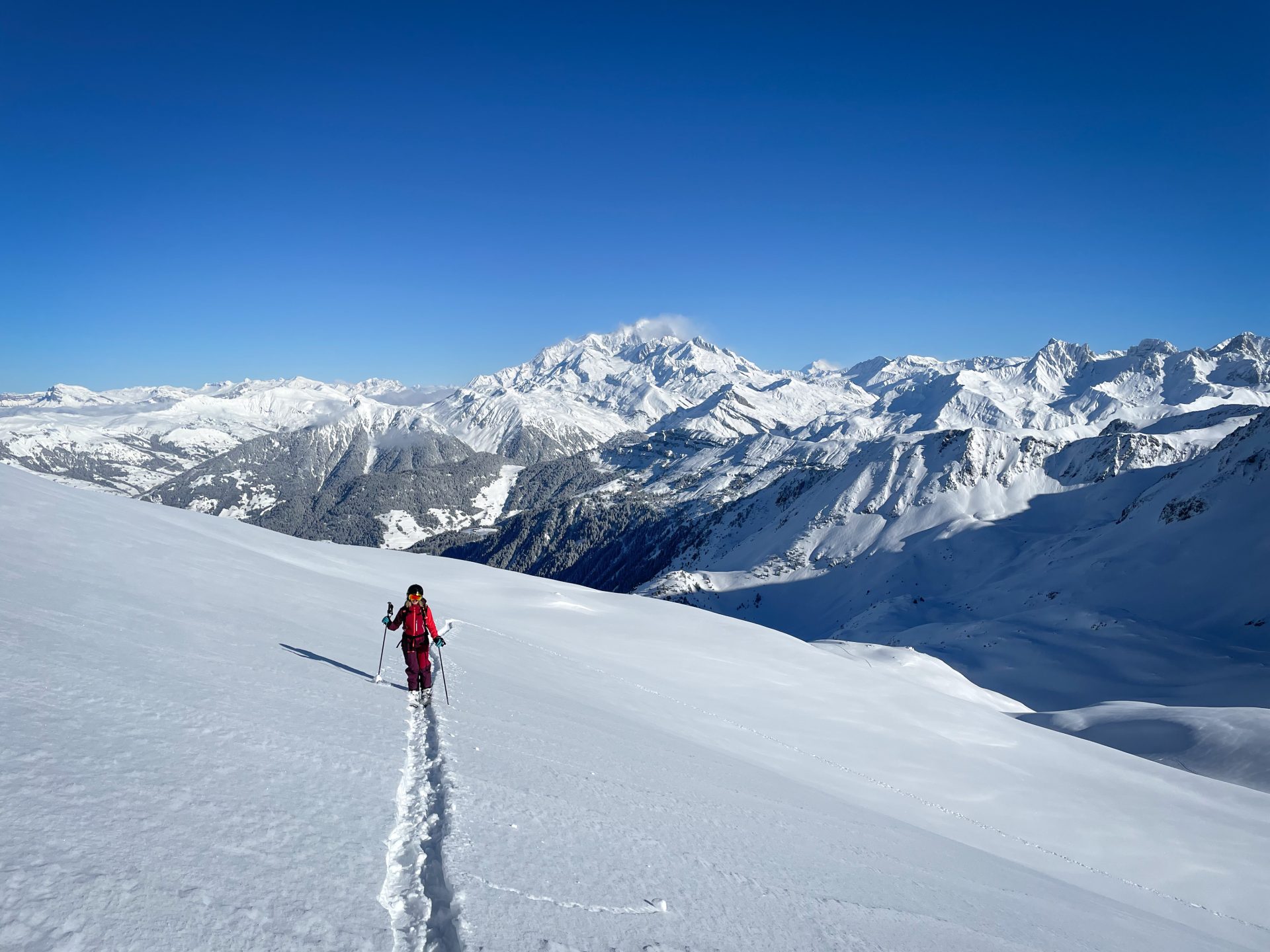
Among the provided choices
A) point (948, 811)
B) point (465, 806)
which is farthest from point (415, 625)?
point (948, 811)

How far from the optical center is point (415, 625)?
39.7 feet

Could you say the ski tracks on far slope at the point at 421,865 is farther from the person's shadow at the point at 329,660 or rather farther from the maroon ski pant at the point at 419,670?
the person's shadow at the point at 329,660

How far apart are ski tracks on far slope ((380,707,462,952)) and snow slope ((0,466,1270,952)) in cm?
3

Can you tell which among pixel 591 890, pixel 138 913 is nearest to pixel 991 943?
pixel 591 890

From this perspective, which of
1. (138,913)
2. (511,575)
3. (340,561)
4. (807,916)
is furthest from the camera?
(511,575)

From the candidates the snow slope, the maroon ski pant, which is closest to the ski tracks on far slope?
the snow slope

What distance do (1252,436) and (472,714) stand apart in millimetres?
142840

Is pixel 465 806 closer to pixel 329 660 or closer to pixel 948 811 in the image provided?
pixel 329 660

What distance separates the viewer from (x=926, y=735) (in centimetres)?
2259

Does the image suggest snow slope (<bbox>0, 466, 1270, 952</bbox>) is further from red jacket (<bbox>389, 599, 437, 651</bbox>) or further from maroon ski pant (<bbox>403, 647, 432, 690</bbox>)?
red jacket (<bbox>389, 599, 437, 651</bbox>)

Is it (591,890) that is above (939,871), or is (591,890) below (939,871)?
above

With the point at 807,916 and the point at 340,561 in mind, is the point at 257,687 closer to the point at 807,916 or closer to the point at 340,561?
the point at 807,916

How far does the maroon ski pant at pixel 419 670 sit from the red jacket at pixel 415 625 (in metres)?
0.10

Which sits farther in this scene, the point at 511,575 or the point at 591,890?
the point at 511,575
